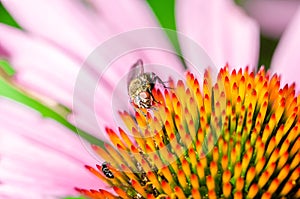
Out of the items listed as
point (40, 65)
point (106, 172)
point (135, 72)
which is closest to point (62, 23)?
point (40, 65)

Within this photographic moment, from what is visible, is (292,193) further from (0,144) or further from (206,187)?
(0,144)

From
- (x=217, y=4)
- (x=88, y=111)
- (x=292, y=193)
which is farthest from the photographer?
(x=217, y=4)

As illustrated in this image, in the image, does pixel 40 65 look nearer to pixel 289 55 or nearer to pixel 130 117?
pixel 130 117

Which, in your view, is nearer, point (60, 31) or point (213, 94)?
point (213, 94)

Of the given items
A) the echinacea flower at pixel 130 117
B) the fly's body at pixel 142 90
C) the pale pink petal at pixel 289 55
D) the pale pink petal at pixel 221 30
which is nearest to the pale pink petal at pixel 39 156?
the echinacea flower at pixel 130 117

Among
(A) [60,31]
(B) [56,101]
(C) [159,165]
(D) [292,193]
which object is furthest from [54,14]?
(D) [292,193]

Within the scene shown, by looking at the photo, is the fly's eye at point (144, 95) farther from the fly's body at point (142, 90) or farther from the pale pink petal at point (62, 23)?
the pale pink petal at point (62, 23)

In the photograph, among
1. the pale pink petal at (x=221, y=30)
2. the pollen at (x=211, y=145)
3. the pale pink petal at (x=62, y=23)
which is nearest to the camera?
the pollen at (x=211, y=145)
